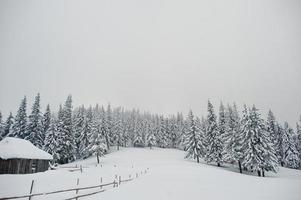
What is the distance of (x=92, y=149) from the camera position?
175 feet

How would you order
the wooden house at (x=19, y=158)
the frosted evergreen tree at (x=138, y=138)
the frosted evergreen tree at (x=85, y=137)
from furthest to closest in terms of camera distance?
the frosted evergreen tree at (x=138, y=138) → the frosted evergreen tree at (x=85, y=137) → the wooden house at (x=19, y=158)

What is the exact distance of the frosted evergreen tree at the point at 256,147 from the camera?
37344 mm

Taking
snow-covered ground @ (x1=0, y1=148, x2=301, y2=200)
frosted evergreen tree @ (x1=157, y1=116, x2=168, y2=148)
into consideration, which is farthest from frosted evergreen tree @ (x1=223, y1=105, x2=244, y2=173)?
frosted evergreen tree @ (x1=157, y1=116, x2=168, y2=148)

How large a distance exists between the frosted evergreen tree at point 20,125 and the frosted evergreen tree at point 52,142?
20.6ft

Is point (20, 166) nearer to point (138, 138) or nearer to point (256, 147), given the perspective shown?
point (256, 147)

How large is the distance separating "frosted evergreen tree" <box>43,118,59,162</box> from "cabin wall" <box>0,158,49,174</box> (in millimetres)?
13535

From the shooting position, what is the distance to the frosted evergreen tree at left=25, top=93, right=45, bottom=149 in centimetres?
4847

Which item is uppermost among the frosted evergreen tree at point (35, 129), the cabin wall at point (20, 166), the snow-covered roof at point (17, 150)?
the frosted evergreen tree at point (35, 129)

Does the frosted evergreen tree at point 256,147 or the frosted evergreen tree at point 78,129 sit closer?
the frosted evergreen tree at point 256,147

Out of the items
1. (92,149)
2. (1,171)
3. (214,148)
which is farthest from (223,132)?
(1,171)

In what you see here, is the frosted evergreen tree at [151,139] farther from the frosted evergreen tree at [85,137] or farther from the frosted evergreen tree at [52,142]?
the frosted evergreen tree at [52,142]

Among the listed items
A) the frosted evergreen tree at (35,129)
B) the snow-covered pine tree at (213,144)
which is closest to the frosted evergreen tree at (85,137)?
the frosted evergreen tree at (35,129)

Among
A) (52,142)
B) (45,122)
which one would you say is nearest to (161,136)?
(45,122)

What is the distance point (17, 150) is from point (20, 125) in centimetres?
2072
